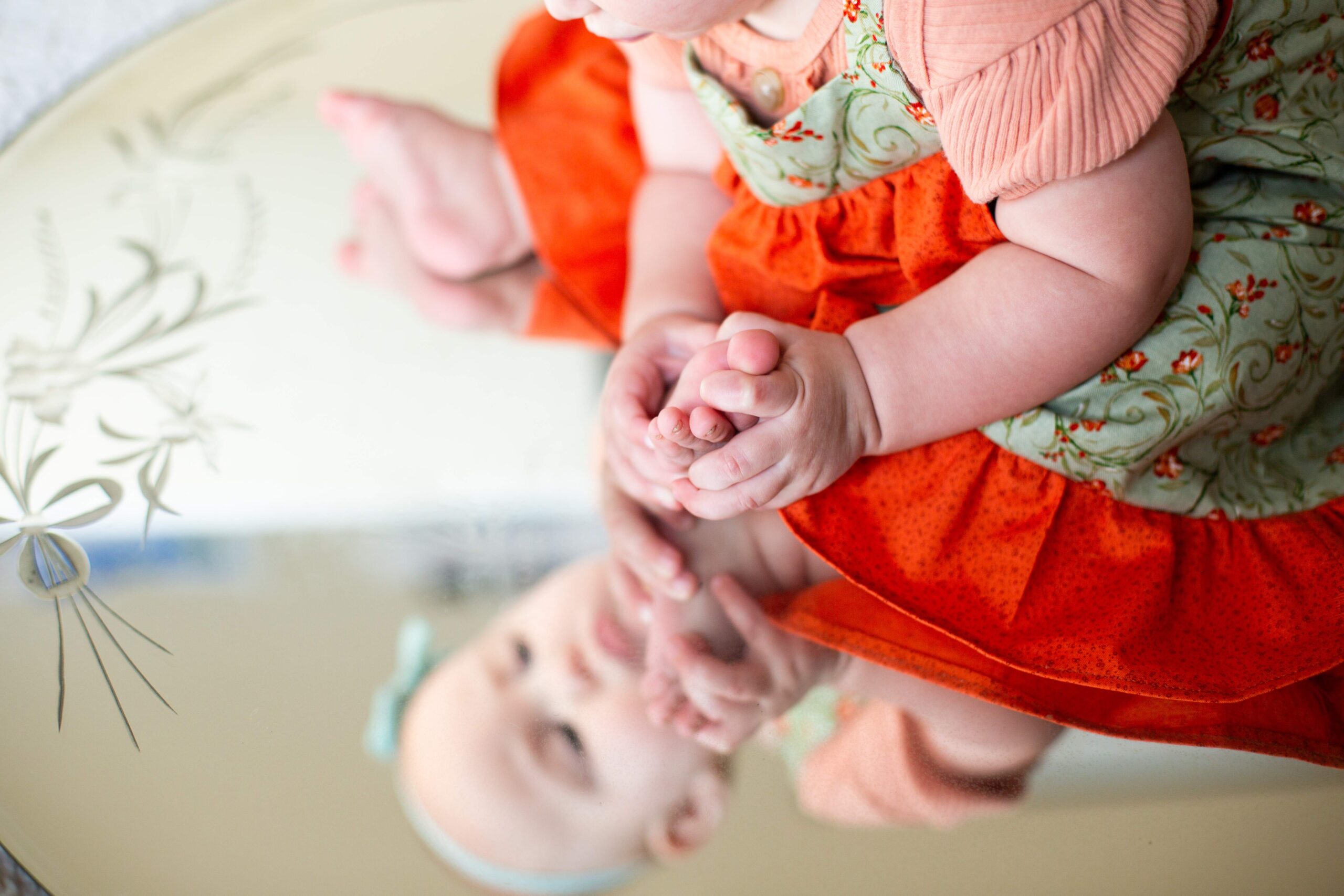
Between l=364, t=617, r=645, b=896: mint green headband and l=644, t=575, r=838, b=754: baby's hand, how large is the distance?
0.20 ft

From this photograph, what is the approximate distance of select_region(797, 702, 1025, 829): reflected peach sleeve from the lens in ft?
1.42

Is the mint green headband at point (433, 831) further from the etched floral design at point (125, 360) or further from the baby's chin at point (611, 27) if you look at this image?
the baby's chin at point (611, 27)

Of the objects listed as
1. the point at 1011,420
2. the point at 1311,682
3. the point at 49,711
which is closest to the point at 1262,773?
the point at 1311,682

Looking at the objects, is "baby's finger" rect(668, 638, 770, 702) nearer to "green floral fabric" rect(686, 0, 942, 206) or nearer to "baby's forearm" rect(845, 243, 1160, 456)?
"baby's forearm" rect(845, 243, 1160, 456)

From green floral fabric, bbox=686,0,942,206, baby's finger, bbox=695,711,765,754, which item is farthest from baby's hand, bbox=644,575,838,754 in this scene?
green floral fabric, bbox=686,0,942,206

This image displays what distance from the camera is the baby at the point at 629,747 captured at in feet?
1.44

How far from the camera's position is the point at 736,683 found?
0.46m

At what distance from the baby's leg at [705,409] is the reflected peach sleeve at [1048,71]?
0.36 ft

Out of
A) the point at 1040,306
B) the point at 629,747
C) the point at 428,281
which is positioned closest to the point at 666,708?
the point at 629,747

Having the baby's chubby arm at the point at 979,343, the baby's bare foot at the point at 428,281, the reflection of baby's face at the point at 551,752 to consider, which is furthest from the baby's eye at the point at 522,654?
the baby's bare foot at the point at 428,281

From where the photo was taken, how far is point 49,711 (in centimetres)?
50

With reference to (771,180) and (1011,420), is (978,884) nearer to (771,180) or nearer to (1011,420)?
(1011,420)

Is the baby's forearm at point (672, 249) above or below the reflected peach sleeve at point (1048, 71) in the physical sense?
below

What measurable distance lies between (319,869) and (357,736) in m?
0.06
